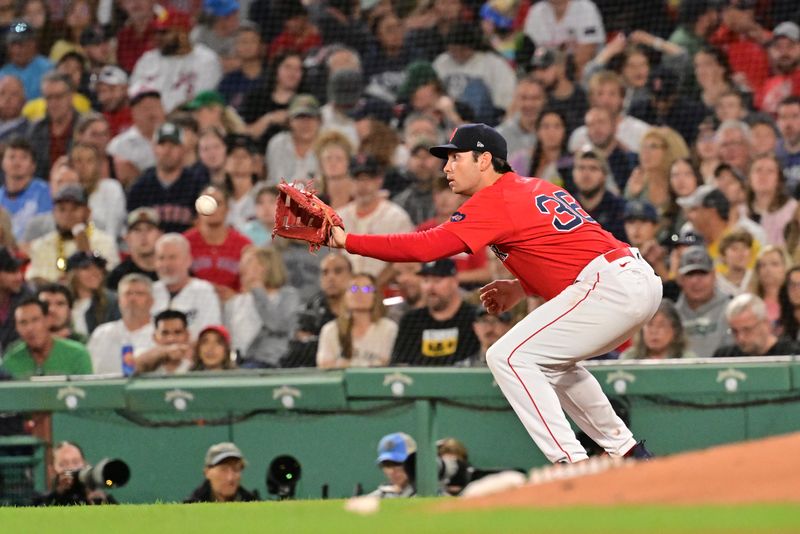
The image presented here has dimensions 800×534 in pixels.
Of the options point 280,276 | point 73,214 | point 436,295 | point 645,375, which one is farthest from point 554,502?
point 73,214

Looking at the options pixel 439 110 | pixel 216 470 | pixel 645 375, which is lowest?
pixel 216 470

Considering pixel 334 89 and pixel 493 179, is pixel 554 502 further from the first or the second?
pixel 334 89

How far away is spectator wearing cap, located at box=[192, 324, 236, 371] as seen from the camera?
29.6ft

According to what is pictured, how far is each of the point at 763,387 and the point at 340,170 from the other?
408 centimetres

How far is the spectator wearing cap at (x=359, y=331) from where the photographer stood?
9.16 metres

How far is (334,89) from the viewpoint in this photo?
11.7 m

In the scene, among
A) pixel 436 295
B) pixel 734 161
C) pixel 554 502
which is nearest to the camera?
pixel 554 502

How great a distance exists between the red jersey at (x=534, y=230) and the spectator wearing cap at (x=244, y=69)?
6528 mm

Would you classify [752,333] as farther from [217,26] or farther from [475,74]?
[217,26]

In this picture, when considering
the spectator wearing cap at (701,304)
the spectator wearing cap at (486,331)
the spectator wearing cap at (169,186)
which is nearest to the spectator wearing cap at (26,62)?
the spectator wearing cap at (169,186)

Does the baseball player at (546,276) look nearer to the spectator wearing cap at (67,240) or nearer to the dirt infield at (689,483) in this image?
the dirt infield at (689,483)

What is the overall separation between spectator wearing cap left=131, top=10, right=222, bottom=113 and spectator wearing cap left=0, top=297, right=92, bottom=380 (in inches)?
128

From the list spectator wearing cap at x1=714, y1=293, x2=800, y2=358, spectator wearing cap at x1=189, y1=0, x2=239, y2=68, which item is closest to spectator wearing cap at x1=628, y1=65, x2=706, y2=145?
spectator wearing cap at x1=714, y1=293, x2=800, y2=358

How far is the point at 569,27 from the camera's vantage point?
11656 millimetres
